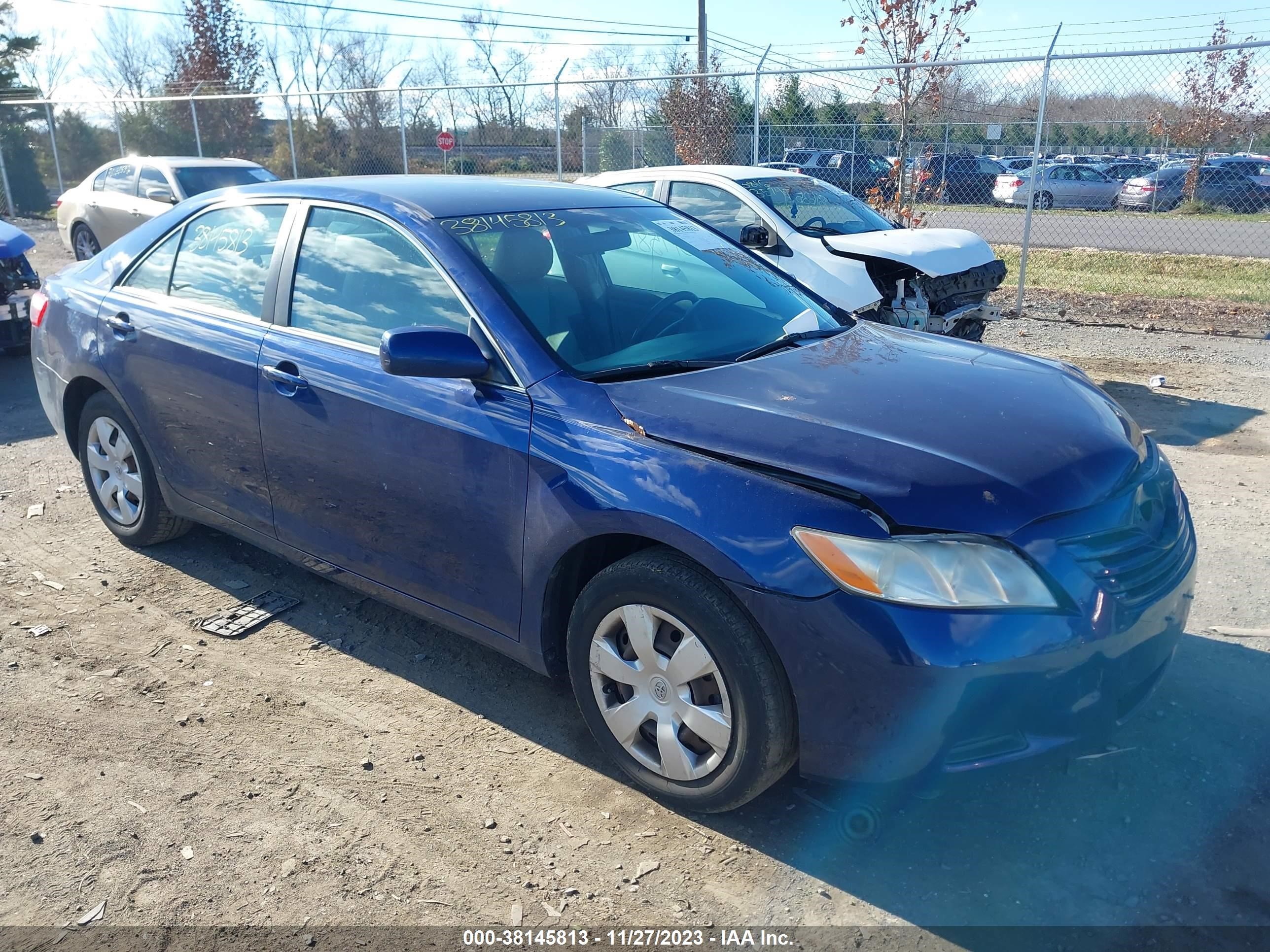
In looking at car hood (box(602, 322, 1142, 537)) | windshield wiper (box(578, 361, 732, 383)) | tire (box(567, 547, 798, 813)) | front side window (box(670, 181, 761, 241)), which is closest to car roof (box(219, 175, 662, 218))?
windshield wiper (box(578, 361, 732, 383))

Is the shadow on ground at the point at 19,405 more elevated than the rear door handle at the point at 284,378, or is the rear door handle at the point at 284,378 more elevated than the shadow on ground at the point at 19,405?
the rear door handle at the point at 284,378

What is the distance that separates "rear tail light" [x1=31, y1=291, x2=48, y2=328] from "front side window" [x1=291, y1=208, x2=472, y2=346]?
1.96 metres

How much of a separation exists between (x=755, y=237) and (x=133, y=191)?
30.7ft

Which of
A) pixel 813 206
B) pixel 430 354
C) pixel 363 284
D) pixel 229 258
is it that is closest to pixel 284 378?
pixel 363 284

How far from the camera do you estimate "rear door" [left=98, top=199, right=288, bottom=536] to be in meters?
3.92

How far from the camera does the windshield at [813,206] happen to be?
27.6 ft

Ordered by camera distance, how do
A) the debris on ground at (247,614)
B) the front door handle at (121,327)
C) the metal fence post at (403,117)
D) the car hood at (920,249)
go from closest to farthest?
the debris on ground at (247,614) → the front door handle at (121,327) → the car hood at (920,249) → the metal fence post at (403,117)

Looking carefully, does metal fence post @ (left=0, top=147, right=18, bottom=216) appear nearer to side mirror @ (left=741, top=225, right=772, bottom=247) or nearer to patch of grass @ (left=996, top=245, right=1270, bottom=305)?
side mirror @ (left=741, top=225, right=772, bottom=247)

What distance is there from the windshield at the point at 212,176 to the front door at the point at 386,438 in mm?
9879

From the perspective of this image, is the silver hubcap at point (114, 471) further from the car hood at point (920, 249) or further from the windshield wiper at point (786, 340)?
the car hood at point (920, 249)

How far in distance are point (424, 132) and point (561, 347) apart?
1682 cm

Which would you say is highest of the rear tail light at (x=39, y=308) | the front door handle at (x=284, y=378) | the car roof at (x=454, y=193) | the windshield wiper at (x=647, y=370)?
the car roof at (x=454, y=193)

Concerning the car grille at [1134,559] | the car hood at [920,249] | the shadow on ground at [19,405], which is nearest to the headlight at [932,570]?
the car grille at [1134,559]

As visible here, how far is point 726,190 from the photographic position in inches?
336
